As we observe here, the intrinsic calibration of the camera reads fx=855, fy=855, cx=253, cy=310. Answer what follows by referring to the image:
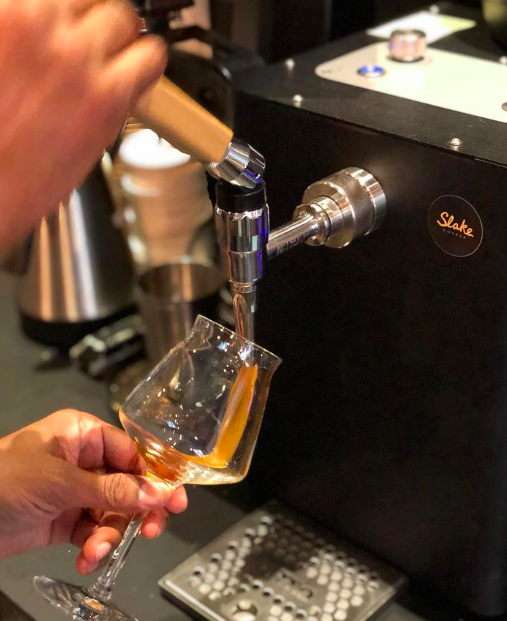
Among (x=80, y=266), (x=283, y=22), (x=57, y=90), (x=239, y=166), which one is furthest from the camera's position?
(x=80, y=266)

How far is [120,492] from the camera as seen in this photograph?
0.56m

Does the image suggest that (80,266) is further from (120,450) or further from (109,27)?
(109,27)

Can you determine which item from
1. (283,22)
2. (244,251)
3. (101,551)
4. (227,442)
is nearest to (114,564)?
(101,551)

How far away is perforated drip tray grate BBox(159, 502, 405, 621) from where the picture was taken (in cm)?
64

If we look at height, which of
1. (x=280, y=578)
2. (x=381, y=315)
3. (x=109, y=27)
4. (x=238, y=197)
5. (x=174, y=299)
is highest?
(x=109, y=27)

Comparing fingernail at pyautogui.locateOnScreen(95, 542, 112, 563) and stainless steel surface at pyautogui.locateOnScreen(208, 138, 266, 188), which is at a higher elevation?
stainless steel surface at pyautogui.locateOnScreen(208, 138, 266, 188)

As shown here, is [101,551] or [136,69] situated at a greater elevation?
[136,69]

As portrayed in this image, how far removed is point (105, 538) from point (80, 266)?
41 cm

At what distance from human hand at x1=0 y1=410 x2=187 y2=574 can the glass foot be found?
0.02 metres

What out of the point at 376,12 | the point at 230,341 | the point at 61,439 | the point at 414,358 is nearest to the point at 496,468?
the point at 414,358

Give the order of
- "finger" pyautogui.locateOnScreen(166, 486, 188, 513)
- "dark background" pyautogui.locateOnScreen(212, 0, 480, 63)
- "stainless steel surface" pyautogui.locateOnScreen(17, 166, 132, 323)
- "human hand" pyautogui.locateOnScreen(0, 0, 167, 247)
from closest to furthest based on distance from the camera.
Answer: "human hand" pyautogui.locateOnScreen(0, 0, 167, 247)
"finger" pyautogui.locateOnScreen(166, 486, 188, 513)
"dark background" pyautogui.locateOnScreen(212, 0, 480, 63)
"stainless steel surface" pyautogui.locateOnScreen(17, 166, 132, 323)

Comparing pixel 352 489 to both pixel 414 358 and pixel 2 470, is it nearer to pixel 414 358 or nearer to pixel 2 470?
pixel 414 358

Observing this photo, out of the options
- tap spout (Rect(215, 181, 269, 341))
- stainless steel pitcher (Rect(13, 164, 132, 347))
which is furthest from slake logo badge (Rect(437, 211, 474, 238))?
stainless steel pitcher (Rect(13, 164, 132, 347))

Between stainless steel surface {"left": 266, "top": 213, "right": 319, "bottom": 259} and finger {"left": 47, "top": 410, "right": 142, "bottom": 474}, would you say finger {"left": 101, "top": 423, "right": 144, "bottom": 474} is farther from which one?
stainless steel surface {"left": 266, "top": 213, "right": 319, "bottom": 259}
